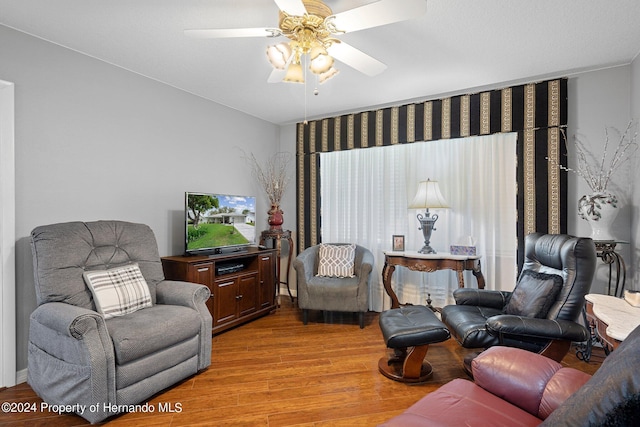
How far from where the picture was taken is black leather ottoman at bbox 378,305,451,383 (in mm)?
2207

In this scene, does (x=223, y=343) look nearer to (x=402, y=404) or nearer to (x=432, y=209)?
(x=402, y=404)

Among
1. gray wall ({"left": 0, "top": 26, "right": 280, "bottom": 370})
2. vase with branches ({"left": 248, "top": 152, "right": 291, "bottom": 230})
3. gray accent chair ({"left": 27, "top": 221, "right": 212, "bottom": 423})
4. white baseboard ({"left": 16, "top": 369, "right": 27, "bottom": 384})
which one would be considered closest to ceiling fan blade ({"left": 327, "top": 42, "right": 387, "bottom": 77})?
gray accent chair ({"left": 27, "top": 221, "right": 212, "bottom": 423})

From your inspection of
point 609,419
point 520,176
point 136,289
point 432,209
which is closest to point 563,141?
point 520,176

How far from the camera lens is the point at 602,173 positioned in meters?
2.96

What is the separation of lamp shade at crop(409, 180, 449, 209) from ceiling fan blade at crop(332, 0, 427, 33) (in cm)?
219

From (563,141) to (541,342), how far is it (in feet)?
6.76

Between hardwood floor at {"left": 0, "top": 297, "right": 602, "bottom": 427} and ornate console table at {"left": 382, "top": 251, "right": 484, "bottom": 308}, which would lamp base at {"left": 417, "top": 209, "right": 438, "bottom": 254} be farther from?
hardwood floor at {"left": 0, "top": 297, "right": 602, "bottom": 427}

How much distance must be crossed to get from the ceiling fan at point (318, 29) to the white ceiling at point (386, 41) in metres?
0.28

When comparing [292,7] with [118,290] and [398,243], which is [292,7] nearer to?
[118,290]

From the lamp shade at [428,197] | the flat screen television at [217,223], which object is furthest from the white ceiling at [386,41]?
the flat screen television at [217,223]

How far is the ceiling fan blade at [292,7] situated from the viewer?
5.13 ft

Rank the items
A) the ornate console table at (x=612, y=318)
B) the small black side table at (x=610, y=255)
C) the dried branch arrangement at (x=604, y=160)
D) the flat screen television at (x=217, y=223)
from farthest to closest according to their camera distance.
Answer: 1. the flat screen television at (x=217, y=223)
2. the dried branch arrangement at (x=604, y=160)
3. the small black side table at (x=610, y=255)
4. the ornate console table at (x=612, y=318)

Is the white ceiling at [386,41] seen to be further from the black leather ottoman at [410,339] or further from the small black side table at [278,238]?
the black leather ottoman at [410,339]

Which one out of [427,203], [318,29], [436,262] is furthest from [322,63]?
[436,262]
